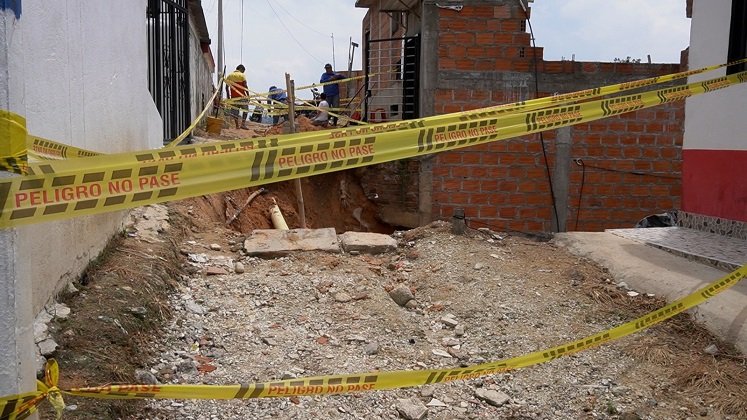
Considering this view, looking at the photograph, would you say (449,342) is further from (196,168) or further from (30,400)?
(30,400)

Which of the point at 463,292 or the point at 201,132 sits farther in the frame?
the point at 201,132

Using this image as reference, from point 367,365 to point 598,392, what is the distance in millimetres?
1462

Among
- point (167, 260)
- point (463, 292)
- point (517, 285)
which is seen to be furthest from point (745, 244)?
point (167, 260)

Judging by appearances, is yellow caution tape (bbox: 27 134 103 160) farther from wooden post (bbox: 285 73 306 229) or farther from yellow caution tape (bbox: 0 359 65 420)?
wooden post (bbox: 285 73 306 229)

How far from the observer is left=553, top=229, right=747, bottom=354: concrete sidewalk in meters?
4.21

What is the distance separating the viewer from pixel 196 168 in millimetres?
2322

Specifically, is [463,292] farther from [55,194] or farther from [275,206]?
[275,206]

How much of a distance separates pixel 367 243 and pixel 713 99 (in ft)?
12.4

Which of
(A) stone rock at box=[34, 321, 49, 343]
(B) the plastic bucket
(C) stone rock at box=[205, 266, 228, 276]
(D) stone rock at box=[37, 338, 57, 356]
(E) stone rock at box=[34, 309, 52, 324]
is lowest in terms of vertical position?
(C) stone rock at box=[205, 266, 228, 276]

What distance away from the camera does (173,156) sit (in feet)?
7.59

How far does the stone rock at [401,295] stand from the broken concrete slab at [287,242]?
128 cm

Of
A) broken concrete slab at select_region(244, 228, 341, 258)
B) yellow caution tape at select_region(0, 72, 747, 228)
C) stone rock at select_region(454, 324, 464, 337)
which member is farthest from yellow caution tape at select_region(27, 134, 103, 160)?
broken concrete slab at select_region(244, 228, 341, 258)

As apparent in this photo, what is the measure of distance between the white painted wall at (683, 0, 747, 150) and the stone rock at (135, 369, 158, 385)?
5.27m

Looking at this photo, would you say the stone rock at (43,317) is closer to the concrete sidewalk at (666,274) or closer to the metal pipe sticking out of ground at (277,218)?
the concrete sidewalk at (666,274)
